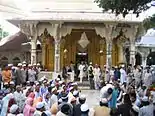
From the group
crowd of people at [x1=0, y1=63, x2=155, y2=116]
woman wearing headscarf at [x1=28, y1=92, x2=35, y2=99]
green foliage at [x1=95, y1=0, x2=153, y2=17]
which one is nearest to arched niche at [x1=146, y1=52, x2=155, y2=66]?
crowd of people at [x1=0, y1=63, x2=155, y2=116]

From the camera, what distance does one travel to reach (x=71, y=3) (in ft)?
91.0

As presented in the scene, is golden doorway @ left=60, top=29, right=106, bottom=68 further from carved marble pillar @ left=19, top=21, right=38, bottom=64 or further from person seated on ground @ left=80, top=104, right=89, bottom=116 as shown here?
person seated on ground @ left=80, top=104, right=89, bottom=116

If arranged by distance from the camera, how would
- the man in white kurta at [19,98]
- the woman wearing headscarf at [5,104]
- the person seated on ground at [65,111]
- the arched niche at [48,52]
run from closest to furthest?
1. the person seated on ground at [65,111]
2. the woman wearing headscarf at [5,104]
3. the man in white kurta at [19,98]
4. the arched niche at [48,52]

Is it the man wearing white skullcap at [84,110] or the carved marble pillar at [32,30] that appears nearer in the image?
the man wearing white skullcap at [84,110]

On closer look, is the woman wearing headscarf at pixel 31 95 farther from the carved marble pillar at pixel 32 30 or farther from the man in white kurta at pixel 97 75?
the carved marble pillar at pixel 32 30

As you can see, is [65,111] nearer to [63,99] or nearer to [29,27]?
[63,99]

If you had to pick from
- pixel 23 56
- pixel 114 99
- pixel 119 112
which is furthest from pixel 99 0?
pixel 23 56

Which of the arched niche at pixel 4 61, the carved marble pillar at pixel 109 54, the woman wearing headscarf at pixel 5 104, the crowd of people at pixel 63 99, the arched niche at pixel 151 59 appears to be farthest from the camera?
the arched niche at pixel 151 59

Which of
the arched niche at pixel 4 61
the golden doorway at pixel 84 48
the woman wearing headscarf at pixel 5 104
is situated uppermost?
the golden doorway at pixel 84 48

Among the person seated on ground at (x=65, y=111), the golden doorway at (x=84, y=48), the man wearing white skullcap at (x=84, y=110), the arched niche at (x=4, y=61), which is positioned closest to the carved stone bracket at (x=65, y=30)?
the golden doorway at (x=84, y=48)

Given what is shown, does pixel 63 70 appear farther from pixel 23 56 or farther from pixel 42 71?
pixel 23 56

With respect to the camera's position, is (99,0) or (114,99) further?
(99,0)

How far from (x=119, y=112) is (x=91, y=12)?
1885 centimetres

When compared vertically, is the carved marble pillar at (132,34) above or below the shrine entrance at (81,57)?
above
